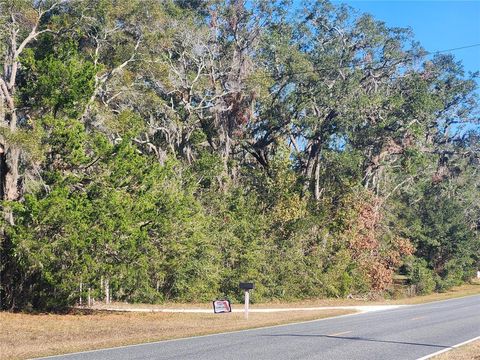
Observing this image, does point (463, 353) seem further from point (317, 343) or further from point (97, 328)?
point (97, 328)

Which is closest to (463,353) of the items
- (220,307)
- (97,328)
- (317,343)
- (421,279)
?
(317,343)

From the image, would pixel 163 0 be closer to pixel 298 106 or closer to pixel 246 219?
pixel 298 106

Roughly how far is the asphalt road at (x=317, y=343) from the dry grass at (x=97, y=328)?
114 cm

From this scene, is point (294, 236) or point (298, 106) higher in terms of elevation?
point (298, 106)

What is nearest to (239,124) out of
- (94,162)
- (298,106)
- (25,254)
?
(298,106)

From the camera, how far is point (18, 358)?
12.6 metres

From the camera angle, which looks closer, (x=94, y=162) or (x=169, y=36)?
(x=94, y=162)

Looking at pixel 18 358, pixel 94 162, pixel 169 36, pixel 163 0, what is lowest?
pixel 18 358

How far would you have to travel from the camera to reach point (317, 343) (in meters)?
14.5

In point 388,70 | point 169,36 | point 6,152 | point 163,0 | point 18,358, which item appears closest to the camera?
point 18,358

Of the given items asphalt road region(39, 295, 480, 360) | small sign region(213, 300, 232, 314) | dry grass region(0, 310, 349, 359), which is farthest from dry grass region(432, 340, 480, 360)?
small sign region(213, 300, 232, 314)

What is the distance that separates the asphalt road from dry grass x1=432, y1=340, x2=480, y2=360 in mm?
414

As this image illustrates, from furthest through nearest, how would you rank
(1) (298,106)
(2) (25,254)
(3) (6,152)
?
(1) (298,106) < (3) (6,152) < (2) (25,254)

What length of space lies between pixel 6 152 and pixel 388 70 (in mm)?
30331
